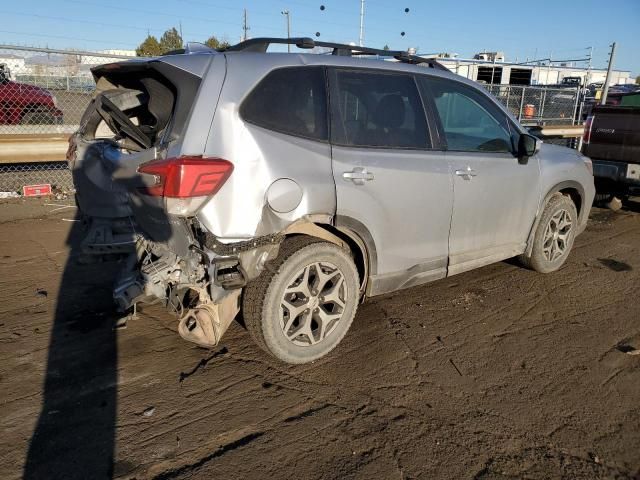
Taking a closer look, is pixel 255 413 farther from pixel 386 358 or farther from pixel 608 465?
pixel 608 465

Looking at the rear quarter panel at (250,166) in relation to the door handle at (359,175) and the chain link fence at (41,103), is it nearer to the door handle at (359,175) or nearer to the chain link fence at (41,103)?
the door handle at (359,175)

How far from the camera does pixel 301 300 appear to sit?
132 inches

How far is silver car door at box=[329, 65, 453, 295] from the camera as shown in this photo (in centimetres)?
341

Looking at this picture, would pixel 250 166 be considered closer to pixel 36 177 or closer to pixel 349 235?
pixel 349 235

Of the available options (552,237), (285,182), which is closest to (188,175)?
(285,182)

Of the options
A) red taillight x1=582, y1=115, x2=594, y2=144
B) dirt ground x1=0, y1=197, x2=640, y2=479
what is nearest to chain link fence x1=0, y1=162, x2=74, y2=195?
dirt ground x1=0, y1=197, x2=640, y2=479

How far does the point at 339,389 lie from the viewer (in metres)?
3.18

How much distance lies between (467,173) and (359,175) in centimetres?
113

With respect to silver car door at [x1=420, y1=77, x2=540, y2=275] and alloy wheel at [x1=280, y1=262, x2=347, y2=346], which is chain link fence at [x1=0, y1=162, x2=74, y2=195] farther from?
silver car door at [x1=420, y1=77, x2=540, y2=275]

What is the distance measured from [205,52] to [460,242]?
8.13ft

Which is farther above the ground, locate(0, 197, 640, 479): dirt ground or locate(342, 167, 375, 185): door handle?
locate(342, 167, 375, 185): door handle

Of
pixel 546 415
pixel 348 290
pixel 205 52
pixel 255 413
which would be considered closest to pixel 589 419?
pixel 546 415

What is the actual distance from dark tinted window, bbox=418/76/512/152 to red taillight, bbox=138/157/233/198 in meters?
2.00

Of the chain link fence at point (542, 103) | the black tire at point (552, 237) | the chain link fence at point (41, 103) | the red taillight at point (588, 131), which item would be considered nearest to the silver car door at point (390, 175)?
the black tire at point (552, 237)
